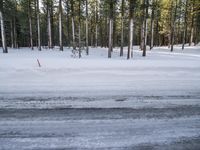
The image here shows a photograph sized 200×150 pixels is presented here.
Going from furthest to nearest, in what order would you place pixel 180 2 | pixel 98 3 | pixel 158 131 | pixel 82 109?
pixel 98 3
pixel 180 2
pixel 82 109
pixel 158 131

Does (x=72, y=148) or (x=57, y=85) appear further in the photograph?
(x=57, y=85)

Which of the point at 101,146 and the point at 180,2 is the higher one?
→ the point at 180,2

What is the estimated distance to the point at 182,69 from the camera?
16.5 meters

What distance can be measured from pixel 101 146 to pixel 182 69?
12756mm

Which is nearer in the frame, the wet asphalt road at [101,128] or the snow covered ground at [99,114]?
the wet asphalt road at [101,128]

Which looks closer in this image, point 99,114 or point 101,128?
point 101,128

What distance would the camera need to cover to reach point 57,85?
11.2 metres

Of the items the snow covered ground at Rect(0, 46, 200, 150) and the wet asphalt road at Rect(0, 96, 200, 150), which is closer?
the wet asphalt road at Rect(0, 96, 200, 150)

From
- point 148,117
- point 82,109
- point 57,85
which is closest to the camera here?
point 148,117

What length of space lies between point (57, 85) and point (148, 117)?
5.49 metres

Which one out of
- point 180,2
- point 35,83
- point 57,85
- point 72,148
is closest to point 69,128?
point 72,148

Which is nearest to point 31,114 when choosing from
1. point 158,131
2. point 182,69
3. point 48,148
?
point 48,148

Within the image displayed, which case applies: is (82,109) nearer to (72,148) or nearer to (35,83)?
(72,148)

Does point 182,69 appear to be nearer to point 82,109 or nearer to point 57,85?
point 57,85
